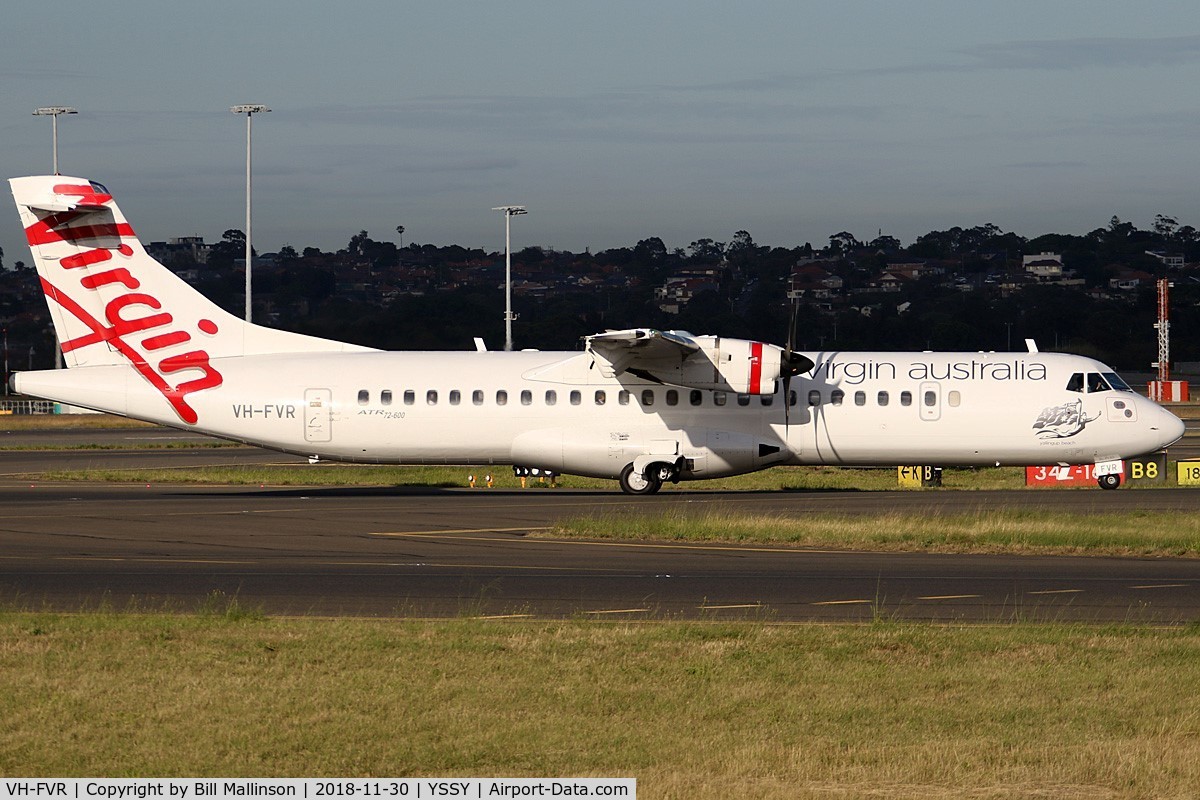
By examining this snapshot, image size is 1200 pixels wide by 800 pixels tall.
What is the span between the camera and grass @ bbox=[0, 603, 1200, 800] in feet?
30.5

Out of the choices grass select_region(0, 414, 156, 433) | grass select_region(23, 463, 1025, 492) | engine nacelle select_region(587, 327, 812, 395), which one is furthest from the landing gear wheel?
grass select_region(0, 414, 156, 433)

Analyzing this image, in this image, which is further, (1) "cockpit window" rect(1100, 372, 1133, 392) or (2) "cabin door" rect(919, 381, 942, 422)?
(1) "cockpit window" rect(1100, 372, 1133, 392)

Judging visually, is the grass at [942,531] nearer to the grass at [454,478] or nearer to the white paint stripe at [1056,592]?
the white paint stripe at [1056,592]

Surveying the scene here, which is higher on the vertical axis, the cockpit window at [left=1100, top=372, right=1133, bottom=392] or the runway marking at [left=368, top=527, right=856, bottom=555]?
the cockpit window at [left=1100, top=372, right=1133, bottom=392]

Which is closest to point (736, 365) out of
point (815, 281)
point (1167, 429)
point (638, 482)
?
point (638, 482)

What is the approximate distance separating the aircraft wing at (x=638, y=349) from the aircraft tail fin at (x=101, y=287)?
30.1 feet

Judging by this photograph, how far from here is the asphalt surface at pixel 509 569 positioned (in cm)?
1630

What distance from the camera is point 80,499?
105 ft

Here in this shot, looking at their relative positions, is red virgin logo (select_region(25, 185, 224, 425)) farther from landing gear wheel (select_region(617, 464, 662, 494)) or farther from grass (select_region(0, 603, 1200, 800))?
grass (select_region(0, 603, 1200, 800))

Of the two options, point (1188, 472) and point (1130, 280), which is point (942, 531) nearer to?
point (1188, 472)

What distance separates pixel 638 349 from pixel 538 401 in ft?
9.25

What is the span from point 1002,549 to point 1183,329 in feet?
383

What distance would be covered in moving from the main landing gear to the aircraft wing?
91.6 inches

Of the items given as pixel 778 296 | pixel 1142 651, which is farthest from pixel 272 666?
pixel 778 296
